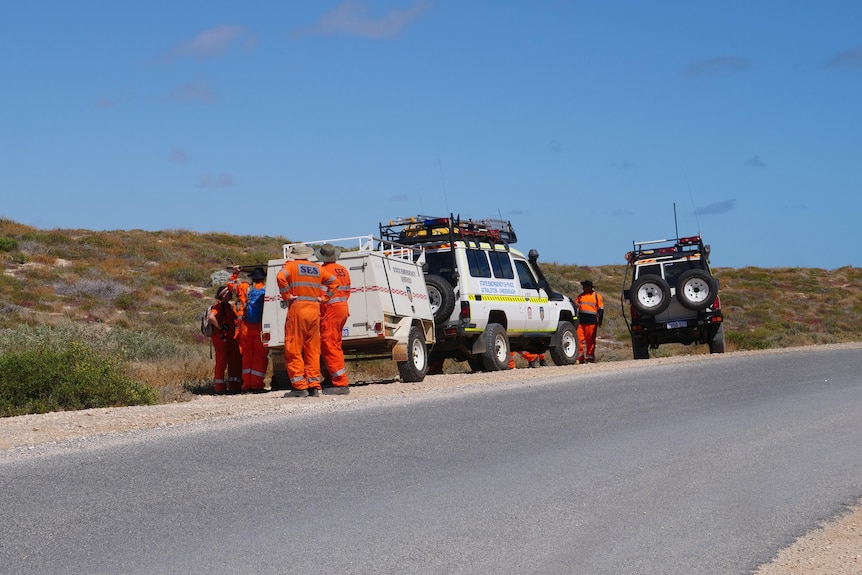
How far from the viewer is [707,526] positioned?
7.04 meters

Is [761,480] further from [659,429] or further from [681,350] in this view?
[681,350]

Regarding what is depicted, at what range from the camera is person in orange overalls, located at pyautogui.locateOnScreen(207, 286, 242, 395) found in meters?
16.9

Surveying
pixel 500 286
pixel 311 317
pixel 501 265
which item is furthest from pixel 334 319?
pixel 501 265

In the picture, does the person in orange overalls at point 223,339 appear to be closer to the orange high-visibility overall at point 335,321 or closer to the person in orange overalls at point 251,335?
the person in orange overalls at point 251,335

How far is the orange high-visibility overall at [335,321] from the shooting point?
47.9ft

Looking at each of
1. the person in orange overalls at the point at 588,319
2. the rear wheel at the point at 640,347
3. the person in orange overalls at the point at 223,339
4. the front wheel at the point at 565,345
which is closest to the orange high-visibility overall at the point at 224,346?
the person in orange overalls at the point at 223,339

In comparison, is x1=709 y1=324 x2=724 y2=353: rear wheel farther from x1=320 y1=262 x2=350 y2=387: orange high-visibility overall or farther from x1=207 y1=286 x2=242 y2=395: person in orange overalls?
x1=320 y1=262 x2=350 y2=387: orange high-visibility overall

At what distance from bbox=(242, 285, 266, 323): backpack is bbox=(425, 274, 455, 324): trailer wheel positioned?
3218 millimetres

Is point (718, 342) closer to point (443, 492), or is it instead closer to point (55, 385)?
point (55, 385)

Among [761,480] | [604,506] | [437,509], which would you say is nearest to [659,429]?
[761,480]

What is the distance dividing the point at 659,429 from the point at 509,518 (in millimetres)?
4481

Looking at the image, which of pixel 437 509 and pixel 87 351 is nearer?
pixel 437 509

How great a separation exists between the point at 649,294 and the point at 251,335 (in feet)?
32.4

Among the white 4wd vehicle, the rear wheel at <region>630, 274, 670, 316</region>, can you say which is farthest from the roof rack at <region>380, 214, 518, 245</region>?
the rear wheel at <region>630, 274, 670, 316</region>
